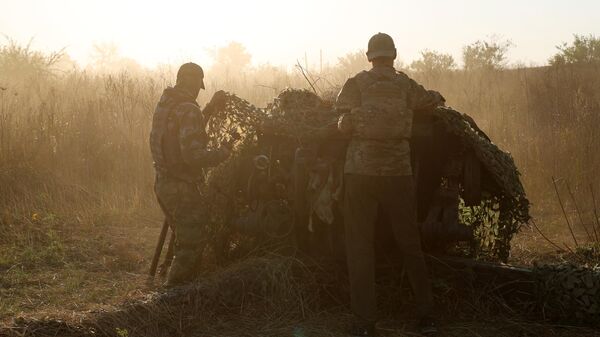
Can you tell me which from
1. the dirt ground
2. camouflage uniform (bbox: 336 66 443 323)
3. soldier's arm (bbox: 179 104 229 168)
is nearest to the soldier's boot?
the dirt ground

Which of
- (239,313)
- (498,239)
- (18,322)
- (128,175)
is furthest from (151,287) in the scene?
(128,175)

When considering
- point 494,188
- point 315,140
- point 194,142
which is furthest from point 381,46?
point 194,142

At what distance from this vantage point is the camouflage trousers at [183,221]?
257 inches

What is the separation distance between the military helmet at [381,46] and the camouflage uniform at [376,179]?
0.11 metres

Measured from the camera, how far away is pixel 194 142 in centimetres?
635

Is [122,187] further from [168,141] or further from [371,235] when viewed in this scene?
[371,235]

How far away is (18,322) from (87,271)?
2672 millimetres

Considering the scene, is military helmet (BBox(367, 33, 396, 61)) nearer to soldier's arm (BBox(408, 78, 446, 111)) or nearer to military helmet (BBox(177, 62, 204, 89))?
soldier's arm (BBox(408, 78, 446, 111))

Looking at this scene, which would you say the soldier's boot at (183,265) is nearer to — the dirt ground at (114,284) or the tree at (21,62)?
the dirt ground at (114,284)

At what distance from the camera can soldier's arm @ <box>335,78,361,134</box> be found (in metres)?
5.47

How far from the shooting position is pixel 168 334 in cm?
536

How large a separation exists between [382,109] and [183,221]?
7.68 feet

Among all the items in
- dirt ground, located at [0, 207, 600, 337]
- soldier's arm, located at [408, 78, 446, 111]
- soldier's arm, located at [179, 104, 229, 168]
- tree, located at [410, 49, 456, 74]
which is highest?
tree, located at [410, 49, 456, 74]

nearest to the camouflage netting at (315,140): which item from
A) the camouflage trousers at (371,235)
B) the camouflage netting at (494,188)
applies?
the camouflage netting at (494,188)
